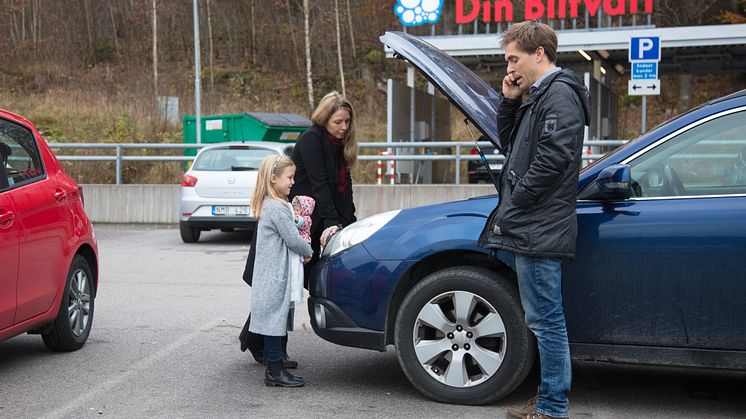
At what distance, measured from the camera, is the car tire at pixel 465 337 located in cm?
481

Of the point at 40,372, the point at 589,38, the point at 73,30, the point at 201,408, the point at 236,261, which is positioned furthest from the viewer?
the point at 73,30

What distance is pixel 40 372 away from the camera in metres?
5.80

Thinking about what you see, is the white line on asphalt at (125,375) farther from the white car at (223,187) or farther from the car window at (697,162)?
the white car at (223,187)

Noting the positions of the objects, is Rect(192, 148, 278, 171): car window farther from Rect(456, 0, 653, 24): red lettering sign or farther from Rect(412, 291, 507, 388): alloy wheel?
Rect(456, 0, 653, 24): red lettering sign

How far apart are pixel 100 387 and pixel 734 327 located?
11.2 ft

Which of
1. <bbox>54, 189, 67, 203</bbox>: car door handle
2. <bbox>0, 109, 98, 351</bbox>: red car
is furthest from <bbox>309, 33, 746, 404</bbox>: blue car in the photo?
<bbox>54, 189, 67, 203</bbox>: car door handle

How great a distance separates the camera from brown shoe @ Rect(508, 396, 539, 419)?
4617mm

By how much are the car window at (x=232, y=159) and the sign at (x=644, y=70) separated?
20.7ft

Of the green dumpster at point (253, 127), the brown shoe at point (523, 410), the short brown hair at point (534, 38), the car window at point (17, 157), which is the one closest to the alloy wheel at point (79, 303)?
the car window at point (17, 157)

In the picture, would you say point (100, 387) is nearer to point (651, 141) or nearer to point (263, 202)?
point (263, 202)

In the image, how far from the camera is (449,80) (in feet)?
16.9

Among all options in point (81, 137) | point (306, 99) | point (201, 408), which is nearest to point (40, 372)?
point (201, 408)

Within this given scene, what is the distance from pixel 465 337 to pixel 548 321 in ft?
1.89

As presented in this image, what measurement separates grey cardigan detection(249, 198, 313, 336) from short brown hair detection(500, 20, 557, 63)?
5.52 ft
